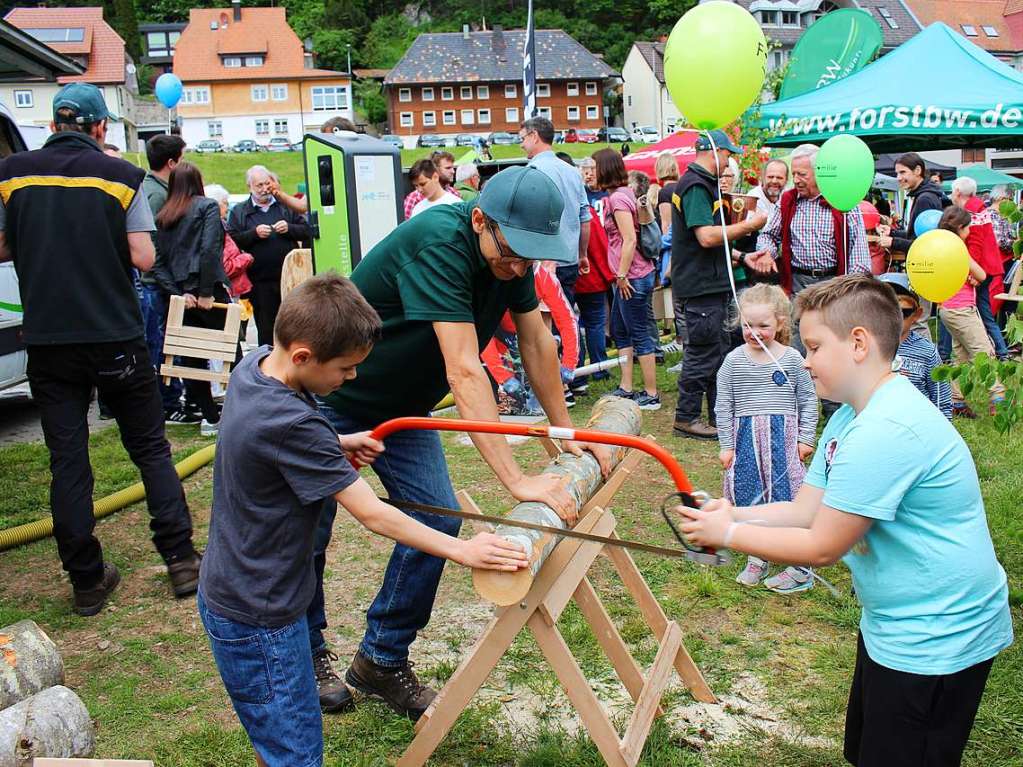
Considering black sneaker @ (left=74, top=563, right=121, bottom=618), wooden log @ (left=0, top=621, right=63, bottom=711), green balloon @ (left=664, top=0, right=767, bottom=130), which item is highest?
green balloon @ (left=664, top=0, right=767, bottom=130)

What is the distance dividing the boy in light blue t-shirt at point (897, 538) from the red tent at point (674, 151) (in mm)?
14557

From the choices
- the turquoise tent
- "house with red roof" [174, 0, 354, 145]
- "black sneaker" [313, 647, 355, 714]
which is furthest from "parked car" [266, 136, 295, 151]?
"black sneaker" [313, 647, 355, 714]

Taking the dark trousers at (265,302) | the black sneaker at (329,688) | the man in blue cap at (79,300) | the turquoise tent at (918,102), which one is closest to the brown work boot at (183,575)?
the man in blue cap at (79,300)

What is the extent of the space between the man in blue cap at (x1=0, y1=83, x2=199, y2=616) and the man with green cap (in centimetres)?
150

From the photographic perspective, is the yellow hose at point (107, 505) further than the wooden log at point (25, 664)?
Yes

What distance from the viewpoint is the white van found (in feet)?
21.1

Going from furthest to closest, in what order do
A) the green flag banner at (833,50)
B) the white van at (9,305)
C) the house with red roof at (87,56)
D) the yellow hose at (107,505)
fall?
the house with red roof at (87,56)
the green flag banner at (833,50)
the white van at (9,305)
the yellow hose at (107,505)

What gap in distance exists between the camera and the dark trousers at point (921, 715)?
225 centimetres

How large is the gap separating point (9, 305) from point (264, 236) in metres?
2.31

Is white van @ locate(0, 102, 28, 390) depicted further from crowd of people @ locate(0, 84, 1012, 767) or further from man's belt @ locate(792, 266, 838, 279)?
man's belt @ locate(792, 266, 838, 279)

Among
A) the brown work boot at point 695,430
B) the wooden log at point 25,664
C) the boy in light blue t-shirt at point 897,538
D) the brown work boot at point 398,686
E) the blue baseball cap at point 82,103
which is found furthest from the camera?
the brown work boot at point 695,430

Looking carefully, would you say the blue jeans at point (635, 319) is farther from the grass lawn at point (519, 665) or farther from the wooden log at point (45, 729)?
the wooden log at point (45, 729)

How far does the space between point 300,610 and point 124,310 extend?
8.09 ft

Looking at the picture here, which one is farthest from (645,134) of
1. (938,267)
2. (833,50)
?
(938,267)
